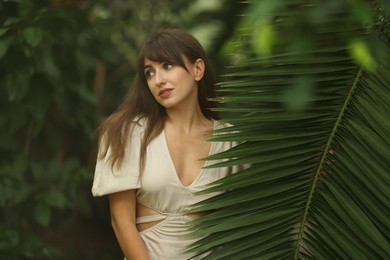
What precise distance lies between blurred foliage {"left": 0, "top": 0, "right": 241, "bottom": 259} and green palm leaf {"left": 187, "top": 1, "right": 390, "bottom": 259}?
155 cm

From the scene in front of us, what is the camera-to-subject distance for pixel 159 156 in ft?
7.98

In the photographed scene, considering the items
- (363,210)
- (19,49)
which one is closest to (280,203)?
(363,210)

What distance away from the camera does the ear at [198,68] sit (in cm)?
255

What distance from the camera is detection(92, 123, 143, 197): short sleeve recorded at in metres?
2.37

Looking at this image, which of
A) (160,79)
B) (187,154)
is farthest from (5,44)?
(187,154)

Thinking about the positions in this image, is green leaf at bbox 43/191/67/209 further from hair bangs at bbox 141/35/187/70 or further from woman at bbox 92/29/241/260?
hair bangs at bbox 141/35/187/70

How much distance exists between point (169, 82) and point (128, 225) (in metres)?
0.52

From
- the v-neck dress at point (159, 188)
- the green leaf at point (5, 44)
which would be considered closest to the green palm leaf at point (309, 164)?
the v-neck dress at point (159, 188)

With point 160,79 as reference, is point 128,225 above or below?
below

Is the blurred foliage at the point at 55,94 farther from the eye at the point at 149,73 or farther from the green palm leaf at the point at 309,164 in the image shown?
the green palm leaf at the point at 309,164

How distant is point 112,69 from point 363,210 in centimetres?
423

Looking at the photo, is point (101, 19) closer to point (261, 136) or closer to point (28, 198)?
point (28, 198)

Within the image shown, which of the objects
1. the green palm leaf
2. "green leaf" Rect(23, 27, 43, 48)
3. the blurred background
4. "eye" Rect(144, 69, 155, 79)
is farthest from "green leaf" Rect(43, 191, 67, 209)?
the green palm leaf

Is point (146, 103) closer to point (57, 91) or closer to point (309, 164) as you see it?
point (309, 164)
